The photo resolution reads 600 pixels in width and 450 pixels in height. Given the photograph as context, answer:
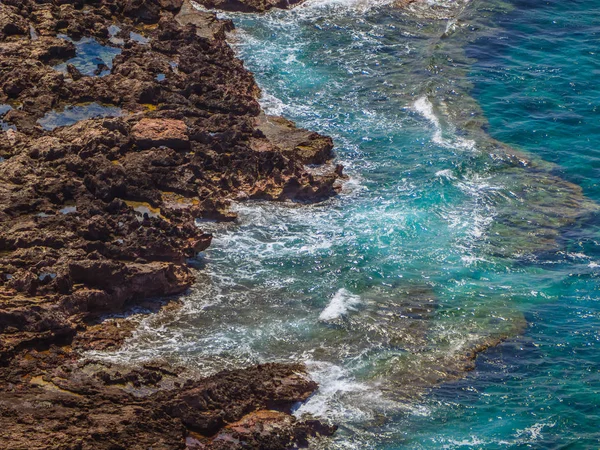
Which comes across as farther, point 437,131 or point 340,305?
point 437,131

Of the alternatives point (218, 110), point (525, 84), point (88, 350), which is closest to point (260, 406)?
point (88, 350)

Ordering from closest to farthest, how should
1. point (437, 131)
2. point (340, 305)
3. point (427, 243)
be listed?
point (340, 305)
point (427, 243)
point (437, 131)

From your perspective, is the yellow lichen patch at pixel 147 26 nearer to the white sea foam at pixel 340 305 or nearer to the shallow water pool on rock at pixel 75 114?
the shallow water pool on rock at pixel 75 114

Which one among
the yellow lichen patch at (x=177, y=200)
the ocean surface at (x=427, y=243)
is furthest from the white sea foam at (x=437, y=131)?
the yellow lichen patch at (x=177, y=200)

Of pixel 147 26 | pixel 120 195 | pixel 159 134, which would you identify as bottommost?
pixel 120 195

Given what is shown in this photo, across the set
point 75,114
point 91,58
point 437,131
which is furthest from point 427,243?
point 91,58

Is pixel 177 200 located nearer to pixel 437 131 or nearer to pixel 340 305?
pixel 340 305

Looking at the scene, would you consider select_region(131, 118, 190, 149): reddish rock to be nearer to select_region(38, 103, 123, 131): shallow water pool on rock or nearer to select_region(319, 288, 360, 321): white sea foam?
select_region(38, 103, 123, 131): shallow water pool on rock
